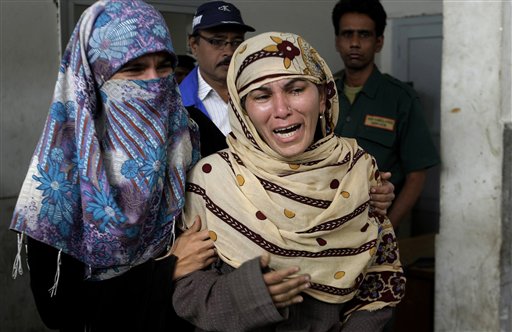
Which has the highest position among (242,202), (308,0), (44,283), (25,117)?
(308,0)

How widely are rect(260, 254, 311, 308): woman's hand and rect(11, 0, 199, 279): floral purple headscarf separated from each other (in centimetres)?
35

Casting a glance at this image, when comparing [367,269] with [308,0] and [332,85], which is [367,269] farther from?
[308,0]

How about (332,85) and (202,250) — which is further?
(332,85)

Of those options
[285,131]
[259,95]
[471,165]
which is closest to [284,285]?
[285,131]

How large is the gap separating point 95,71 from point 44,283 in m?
0.59

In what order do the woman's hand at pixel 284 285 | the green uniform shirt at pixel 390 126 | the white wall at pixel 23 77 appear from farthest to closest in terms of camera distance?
the white wall at pixel 23 77 → the green uniform shirt at pixel 390 126 → the woman's hand at pixel 284 285

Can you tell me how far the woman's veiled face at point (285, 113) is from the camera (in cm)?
200

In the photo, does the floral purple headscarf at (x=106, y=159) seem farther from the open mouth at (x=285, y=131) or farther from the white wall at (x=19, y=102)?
the white wall at (x=19, y=102)

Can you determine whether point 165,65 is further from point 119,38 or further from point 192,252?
point 192,252

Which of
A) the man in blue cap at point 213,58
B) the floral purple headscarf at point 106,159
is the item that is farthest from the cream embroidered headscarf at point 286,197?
the man in blue cap at point 213,58

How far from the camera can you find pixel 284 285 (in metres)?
1.86

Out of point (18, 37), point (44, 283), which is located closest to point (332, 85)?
point (44, 283)

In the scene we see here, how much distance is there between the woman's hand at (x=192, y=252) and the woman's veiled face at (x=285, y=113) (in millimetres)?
330

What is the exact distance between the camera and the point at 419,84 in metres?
5.97
